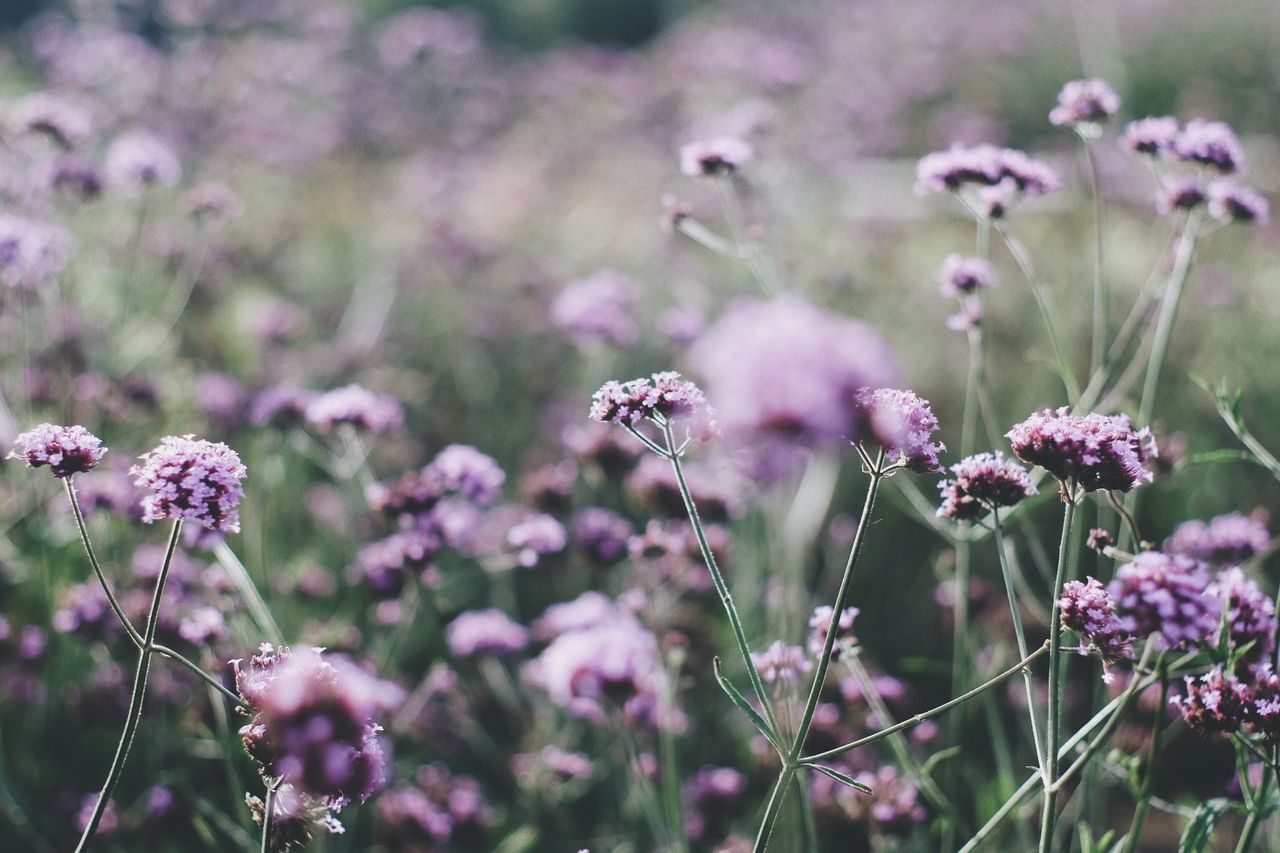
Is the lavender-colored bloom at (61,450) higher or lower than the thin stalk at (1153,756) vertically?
higher

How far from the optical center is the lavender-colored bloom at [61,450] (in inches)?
64.6

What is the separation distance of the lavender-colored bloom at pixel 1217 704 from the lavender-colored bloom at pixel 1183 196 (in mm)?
1302

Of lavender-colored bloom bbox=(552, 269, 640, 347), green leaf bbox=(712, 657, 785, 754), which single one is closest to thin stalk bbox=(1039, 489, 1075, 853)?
green leaf bbox=(712, 657, 785, 754)

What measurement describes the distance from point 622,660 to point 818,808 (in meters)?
0.67

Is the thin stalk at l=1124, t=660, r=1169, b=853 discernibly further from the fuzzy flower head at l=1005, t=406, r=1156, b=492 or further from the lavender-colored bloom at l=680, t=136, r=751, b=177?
the lavender-colored bloom at l=680, t=136, r=751, b=177

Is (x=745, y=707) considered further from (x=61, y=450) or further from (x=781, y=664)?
(x=61, y=450)

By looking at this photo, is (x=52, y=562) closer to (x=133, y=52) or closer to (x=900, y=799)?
(x=900, y=799)

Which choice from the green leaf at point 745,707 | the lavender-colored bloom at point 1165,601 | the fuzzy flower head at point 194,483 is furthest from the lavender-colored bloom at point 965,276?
the fuzzy flower head at point 194,483

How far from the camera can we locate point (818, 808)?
2572 mm

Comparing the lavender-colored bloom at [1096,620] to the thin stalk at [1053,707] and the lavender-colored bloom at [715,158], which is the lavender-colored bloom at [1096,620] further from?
the lavender-colored bloom at [715,158]

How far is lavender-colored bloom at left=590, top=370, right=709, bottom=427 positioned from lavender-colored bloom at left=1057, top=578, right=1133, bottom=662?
0.65 m

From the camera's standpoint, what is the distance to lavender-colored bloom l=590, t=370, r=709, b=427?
5.14 ft

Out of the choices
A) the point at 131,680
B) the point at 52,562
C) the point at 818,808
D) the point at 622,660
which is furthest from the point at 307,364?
the point at 818,808

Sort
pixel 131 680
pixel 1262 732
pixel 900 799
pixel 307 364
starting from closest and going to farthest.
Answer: pixel 1262 732 < pixel 900 799 < pixel 131 680 < pixel 307 364
